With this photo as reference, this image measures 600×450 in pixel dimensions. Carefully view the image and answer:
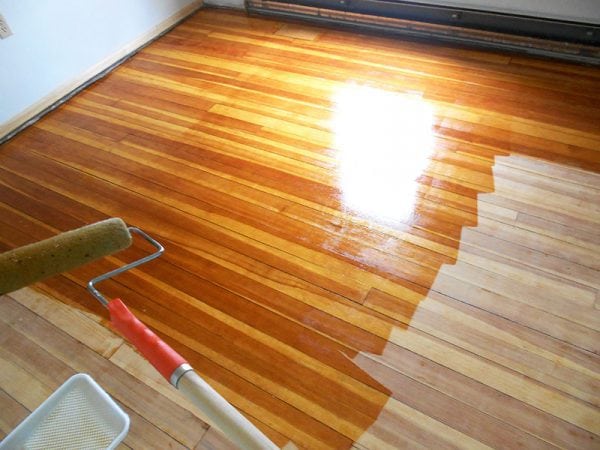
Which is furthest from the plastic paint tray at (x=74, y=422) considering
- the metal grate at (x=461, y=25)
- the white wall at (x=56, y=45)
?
the metal grate at (x=461, y=25)

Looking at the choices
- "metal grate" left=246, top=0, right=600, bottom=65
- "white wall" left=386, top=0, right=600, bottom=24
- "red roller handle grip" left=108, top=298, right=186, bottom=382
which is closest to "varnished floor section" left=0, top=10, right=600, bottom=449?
"metal grate" left=246, top=0, right=600, bottom=65

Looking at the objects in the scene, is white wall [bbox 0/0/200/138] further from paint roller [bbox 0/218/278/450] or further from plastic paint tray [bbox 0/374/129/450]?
paint roller [bbox 0/218/278/450]

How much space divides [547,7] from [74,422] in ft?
9.15

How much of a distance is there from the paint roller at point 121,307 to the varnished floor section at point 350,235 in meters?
0.59

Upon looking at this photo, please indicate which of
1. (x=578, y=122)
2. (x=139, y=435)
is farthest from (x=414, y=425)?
(x=578, y=122)

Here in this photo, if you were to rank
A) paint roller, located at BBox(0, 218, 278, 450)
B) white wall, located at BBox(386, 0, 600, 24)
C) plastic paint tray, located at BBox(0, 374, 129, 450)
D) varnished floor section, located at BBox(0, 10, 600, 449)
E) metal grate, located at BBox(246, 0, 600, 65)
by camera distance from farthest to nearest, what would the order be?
metal grate, located at BBox(246, 0, 600, 65), white wall, located at BBox(386, 0, 600, 24), varnished floor section, located at BBox(0, 10, 600, 449), plastic paint tray, located at BBox(0, 374, 129, 450), paint roller, located at BBox(0, 218, 278, 450)

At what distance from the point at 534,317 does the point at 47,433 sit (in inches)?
58.0

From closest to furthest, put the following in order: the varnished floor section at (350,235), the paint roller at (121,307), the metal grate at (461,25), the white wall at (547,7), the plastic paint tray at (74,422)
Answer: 1. the paint roller at (121,307)
2. the plastic paint tray at (74,422)
3. the varnished floor section at (350,235)
4. the white wall at (547,7)
5. the metal grate at (461,25)

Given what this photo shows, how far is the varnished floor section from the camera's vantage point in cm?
116

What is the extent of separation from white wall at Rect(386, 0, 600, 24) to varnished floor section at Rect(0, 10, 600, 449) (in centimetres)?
25

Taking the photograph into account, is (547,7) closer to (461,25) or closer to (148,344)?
(461,25)

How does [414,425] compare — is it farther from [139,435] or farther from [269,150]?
[269,150]

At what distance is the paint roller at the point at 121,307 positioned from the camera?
23.2 inches

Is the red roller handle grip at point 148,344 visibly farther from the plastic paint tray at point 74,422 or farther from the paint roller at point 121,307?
the plastic paint tray at point 74,422
